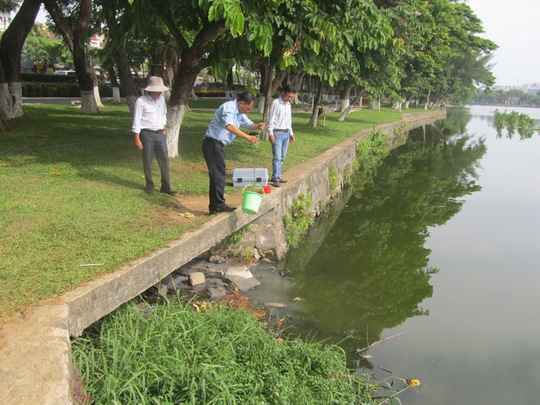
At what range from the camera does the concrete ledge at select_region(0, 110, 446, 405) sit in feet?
8.41

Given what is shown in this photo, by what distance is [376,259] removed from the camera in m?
7.67

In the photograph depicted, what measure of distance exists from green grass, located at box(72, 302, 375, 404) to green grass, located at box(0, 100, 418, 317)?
1.68 feet

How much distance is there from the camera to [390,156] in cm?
1905

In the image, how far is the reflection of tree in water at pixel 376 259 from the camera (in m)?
5.65

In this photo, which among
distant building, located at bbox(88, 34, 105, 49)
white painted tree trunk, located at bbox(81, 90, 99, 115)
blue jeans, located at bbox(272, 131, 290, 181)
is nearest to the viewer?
blue jeans, located at bbox(272, 131, 290, 181)

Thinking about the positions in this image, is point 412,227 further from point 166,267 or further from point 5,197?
point 5,197

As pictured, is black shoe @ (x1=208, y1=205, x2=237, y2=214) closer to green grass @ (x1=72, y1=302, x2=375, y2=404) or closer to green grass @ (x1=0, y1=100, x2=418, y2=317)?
green grass @ (x1=0, y1=100, x2=418, y2=317)

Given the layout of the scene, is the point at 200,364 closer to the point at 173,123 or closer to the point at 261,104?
the point at 173,123

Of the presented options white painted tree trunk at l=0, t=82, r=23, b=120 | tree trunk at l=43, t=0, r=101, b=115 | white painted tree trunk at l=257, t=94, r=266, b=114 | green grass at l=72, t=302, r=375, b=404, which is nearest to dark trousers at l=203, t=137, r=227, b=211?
green grass at l=72, t=302, r=375, b=404

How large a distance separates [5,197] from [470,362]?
5372 millimetres

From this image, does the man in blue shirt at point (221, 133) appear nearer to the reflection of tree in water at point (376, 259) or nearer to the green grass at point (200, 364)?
the green grass at point (200, 364)

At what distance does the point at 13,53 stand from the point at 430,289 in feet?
36.3

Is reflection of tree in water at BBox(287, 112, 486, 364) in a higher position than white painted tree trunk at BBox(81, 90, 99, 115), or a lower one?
lower

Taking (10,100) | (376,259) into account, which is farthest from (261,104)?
(376,259)
